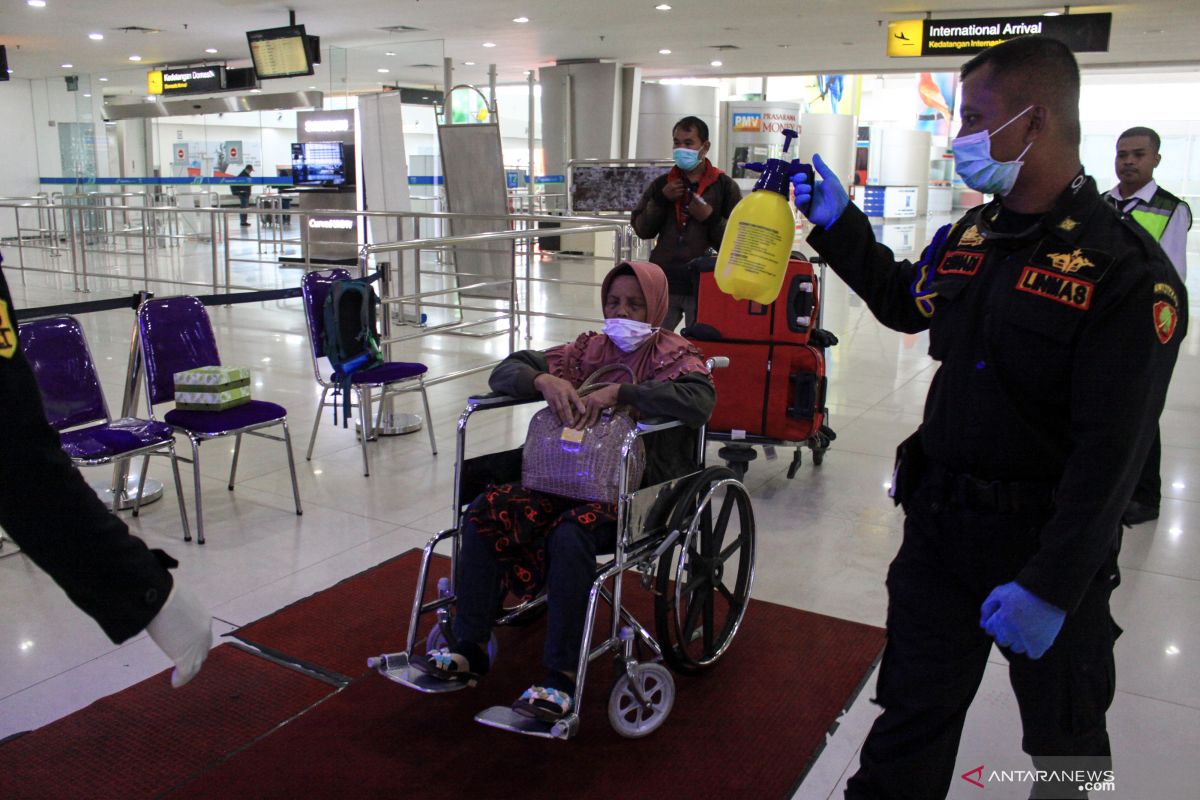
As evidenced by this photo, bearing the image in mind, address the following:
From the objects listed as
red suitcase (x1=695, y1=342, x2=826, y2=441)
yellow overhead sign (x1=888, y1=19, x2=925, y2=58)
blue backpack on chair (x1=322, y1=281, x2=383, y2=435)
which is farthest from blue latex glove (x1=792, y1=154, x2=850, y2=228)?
yellow overhead sign (x1=888, y1=19, x2=925, y2=58)

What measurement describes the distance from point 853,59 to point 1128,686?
1379 cm

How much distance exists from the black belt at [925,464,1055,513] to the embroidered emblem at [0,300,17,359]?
138 cm

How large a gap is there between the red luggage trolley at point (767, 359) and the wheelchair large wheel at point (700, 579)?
4.18ft

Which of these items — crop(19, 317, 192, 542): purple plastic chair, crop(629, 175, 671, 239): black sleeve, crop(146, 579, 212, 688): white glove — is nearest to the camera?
crop(146, 579, 212, 688): white glove

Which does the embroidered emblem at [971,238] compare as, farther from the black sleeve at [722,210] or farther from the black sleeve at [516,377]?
the black sleeve at [722,210]

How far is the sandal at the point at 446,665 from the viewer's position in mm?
2305

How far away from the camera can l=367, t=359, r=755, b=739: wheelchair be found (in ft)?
7.59

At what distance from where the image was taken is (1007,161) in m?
1.55

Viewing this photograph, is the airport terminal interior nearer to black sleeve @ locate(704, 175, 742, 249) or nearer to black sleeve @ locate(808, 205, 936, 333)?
black sleeve @ locate(808, 205, 936, 333)

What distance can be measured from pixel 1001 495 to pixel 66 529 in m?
1.34

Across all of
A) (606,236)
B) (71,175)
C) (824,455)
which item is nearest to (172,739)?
(824,455)

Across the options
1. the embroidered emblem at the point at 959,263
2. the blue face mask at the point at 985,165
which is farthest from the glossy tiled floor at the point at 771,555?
the blue face mask at the point at 985,165

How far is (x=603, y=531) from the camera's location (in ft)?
7.86

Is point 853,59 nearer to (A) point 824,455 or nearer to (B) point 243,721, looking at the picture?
(A) point 824,455
